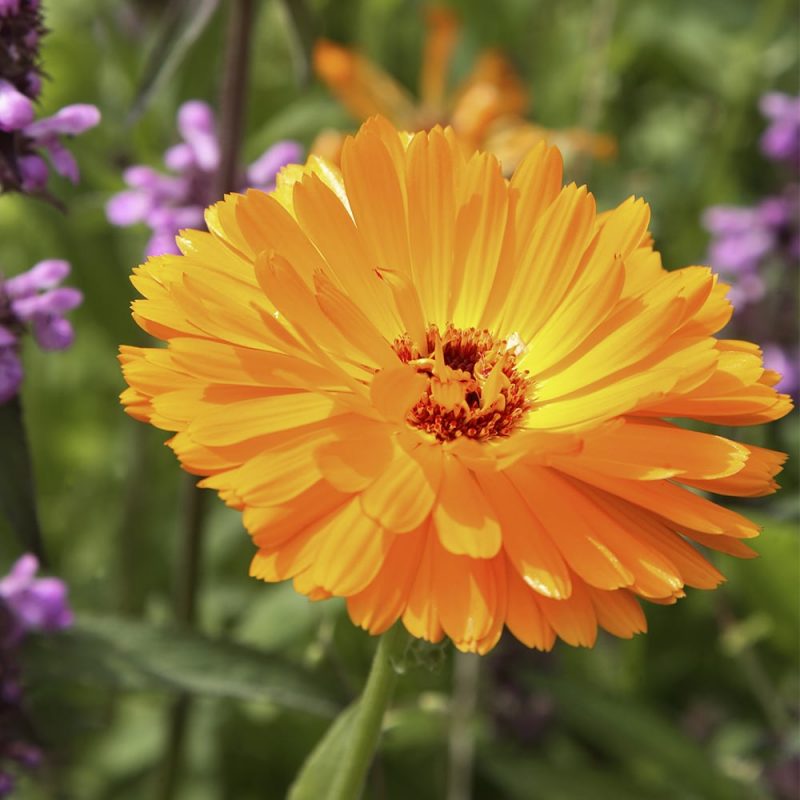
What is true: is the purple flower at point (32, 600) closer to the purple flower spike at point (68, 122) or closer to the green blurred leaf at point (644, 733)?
the purple flower spike at point (68, 122)

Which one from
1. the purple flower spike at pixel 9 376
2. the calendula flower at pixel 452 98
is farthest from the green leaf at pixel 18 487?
the calendula flower at pixel 452 98

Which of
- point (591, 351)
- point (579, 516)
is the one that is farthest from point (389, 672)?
point (591, 351)

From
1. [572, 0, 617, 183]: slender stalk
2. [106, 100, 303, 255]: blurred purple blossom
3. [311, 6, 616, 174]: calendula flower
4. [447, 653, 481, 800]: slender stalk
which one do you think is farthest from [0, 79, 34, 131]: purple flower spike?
[572, 0, 617, 183]: slender stalk

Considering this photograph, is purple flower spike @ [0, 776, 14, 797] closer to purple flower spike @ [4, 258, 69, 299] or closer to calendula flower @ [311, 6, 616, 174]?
purple flower spike @ [4, 258, 69, 299]

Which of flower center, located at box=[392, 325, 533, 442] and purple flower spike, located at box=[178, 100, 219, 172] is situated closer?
flower center, located at box=[392, 325, 533, 442]

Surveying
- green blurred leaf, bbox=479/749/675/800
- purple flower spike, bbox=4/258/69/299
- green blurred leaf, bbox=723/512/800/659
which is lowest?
green blurred leaf, bbox=479/749/675/800
